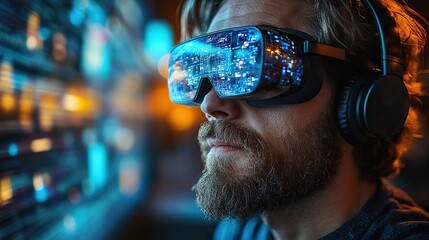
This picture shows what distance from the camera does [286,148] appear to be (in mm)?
825

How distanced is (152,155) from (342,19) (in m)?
2.65

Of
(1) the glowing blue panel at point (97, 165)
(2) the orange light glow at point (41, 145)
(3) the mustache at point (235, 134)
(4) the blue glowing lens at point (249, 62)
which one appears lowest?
(1) the glowing blue panel at point (97, 165)

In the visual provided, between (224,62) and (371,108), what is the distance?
325mm

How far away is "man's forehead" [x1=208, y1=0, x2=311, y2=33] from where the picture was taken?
0.87m

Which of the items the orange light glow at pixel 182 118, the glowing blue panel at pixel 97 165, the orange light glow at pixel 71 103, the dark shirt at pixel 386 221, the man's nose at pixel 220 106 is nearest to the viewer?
the dark shirt at pixel 386 221

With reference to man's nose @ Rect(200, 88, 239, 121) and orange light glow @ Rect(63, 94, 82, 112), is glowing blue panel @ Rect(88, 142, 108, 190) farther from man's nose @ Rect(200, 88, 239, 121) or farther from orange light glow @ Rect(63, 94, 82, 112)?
man's nose @ Rect(200, 88, 239, 121)

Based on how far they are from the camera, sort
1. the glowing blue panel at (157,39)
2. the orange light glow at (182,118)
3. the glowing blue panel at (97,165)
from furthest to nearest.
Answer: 1. the orange light glow at (182,118)
2. the glowing blue panel at (157,39)
3. the glowing blue panel at (97,165)

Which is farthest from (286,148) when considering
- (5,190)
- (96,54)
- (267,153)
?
(96,54)

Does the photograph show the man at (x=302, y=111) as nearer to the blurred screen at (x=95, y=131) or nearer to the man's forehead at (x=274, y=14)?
the man's forehead at (x=274, y=14)

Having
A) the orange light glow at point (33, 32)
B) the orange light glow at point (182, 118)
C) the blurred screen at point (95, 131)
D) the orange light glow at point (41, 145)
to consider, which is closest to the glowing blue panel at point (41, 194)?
the blurred screen at point (95, 131)

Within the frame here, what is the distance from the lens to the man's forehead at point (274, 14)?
0.87m

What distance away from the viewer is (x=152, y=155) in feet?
10.9

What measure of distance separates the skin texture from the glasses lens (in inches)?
2.2

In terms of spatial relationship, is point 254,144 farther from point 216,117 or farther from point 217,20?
point 217,20
